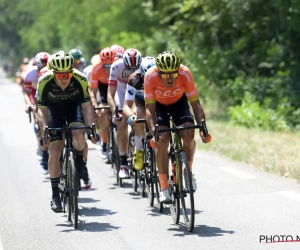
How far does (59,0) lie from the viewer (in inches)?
1794

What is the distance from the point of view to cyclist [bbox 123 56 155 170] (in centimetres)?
989

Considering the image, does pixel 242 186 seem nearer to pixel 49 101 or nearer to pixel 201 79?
pixel 49 101

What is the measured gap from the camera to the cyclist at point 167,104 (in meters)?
8.71

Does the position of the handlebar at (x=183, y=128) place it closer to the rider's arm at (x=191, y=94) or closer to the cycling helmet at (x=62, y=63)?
the rider's arm at (x=191, y=94)

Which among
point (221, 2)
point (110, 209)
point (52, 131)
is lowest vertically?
point (110, 209)

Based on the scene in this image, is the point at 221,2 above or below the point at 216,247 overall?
above

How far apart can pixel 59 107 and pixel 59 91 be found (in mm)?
233

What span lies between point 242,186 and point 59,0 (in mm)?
35992

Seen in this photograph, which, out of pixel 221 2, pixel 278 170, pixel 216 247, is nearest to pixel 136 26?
pixel 221 2

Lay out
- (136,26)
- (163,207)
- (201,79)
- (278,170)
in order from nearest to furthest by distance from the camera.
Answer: (163,207)
(278,170)
(201,79)
(136,26)

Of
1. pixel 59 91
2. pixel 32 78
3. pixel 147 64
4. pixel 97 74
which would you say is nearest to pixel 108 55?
pixel 97 74

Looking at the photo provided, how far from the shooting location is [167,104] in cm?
902

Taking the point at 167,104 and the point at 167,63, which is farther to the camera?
the point at 167,104

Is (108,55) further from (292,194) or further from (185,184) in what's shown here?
(185,184)
